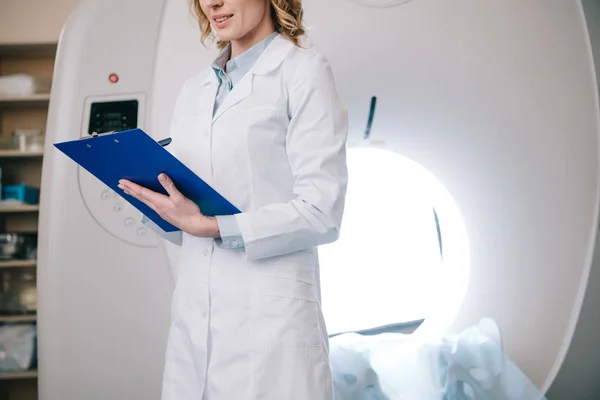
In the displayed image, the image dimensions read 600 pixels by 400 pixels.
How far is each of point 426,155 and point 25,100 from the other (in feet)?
7.19

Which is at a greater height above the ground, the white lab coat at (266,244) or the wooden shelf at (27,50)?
the wooden shelf at (27,50)

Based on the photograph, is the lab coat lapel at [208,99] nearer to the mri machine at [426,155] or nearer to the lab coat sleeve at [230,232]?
the lab coat sleeve at [230,232]

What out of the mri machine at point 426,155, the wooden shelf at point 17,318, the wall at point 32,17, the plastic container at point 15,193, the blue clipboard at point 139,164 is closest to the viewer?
the blue clipboard at point 139,164

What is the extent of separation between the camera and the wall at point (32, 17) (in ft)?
10.7

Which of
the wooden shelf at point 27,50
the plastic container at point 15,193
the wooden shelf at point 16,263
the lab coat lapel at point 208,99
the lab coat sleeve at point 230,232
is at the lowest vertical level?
the wooden shelf at point 16,263

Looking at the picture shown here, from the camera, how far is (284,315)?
0.98m

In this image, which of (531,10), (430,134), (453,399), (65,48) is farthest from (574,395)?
(65,48)

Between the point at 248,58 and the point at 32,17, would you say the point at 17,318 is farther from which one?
the point at 248,58

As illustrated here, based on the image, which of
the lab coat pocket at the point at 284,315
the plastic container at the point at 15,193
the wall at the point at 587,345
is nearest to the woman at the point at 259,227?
the lab coat pocket at the point at 284,315

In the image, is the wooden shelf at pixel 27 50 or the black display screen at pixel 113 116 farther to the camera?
the wooden shelf at pixel 27 50

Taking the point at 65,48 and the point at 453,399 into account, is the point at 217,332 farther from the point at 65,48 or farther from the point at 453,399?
the point at 65,48

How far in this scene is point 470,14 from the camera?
5.19ft

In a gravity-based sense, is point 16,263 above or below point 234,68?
below

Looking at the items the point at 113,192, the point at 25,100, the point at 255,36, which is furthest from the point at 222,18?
the point at 25,100
